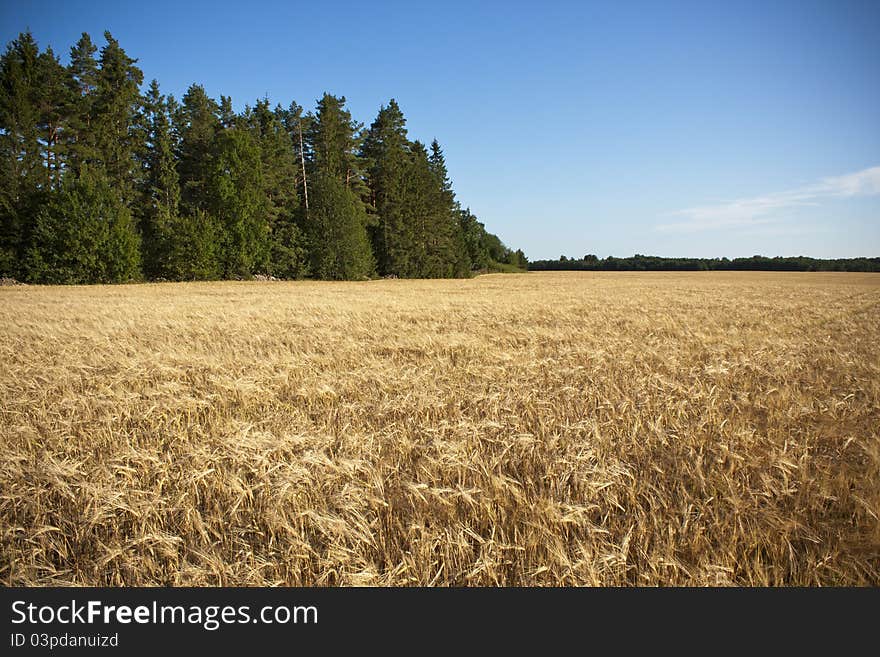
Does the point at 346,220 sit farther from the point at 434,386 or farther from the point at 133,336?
Result: the point at 434,386

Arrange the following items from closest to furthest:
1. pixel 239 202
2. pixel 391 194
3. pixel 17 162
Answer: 1. pixel 17 162
2. pixel 239 202
3. pixel 391 194

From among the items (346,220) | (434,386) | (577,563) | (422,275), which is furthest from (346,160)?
(577,563)

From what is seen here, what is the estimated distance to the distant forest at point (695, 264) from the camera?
313 feet

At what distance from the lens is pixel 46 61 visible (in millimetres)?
32031

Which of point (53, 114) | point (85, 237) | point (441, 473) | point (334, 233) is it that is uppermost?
point (53, 114)

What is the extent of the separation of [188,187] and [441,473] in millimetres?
47408

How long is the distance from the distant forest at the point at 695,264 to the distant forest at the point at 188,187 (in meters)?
81.9

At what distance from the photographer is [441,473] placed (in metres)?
2.74

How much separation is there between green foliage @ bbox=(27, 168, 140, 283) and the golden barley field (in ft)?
107

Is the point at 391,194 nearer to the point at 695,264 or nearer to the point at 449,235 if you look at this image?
the point at 449,235

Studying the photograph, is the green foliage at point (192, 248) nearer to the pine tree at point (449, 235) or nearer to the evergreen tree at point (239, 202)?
the evergreen tree at point (239, 202)

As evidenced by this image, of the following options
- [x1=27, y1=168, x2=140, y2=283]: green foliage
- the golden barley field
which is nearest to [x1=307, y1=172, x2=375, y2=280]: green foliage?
[x1=27, y1=168, x2=140, y2=283]: green foliage

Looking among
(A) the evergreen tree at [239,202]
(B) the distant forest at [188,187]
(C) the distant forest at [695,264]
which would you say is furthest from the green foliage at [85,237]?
(C) the distant forest at [695,264]

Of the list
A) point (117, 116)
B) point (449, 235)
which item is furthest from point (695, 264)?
point (117, 116)
